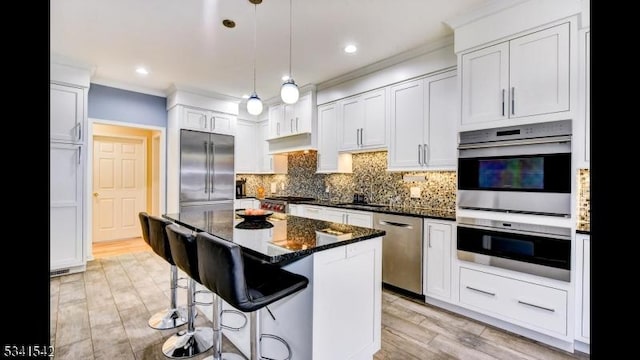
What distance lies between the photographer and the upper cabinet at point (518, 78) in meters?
2.17

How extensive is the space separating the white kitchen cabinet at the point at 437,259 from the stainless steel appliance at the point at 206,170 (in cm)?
354

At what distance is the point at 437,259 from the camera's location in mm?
2834

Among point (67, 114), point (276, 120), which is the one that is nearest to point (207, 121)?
point (276, 120)

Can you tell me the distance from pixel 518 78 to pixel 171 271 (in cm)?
326

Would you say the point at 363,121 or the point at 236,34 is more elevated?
the point at 236,34

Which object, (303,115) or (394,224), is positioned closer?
(394,224)

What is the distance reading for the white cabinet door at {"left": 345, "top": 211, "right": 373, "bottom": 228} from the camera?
3.40 meters

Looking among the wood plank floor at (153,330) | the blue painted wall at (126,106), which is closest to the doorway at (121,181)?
the blue painted wall at (126,106)

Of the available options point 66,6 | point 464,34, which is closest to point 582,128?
point 464,34

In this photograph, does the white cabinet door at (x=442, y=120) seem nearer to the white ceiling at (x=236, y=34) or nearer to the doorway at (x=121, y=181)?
the white ceiling at (x=236, y=34)

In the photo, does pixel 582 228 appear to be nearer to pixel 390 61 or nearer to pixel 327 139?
pixel 390 61

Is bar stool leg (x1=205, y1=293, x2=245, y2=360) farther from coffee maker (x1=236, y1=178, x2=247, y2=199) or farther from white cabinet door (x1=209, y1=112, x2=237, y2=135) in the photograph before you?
coffee maker (x1=236, y1=178, x2=247, y2=199)

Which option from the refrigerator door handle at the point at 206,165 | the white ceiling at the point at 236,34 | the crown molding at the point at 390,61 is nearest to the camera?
the white ceiling at the point at 236,34

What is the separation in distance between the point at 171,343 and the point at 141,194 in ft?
15.9
